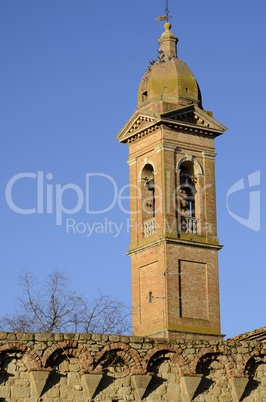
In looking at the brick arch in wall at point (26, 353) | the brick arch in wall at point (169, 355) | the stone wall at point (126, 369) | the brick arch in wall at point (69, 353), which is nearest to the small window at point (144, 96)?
the stone wall at point (126, 369)

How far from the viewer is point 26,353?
2030cm

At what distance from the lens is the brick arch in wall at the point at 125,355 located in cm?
2098

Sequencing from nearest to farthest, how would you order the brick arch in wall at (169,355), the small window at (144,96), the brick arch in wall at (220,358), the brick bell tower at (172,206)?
the brick arch in wall at (169,355)
the brick arch in wall at (220,358)
the brick bell tower at (172,206)
the small window at (144,96)

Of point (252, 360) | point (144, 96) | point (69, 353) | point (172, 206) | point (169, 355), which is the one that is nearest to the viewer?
point (69, 353)

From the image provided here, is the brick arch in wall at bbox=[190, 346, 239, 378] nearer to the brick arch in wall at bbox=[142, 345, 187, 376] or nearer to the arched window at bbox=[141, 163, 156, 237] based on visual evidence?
the brick arch in wall at bbox=[142, 345, 187, 376]

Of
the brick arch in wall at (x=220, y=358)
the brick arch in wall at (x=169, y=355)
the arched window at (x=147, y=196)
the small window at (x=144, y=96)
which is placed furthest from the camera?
the small window at (x=144, y=96)

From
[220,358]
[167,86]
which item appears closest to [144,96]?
[167,86]

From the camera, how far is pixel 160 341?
21.5m

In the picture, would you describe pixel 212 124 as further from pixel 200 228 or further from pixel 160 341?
pixel 160 341

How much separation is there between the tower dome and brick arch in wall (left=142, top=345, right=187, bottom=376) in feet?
75.4

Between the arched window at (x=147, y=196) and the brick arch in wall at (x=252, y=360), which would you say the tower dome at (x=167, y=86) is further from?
the brick arch in wall at (x=252, y=360)

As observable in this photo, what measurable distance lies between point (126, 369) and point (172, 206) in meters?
22.2

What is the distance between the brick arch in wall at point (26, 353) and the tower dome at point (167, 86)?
24389mm

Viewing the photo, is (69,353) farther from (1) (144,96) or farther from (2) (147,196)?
(1) (144,96)
